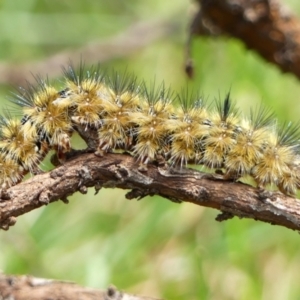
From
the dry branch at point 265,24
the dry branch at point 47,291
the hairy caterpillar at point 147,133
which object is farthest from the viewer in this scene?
the dry branch at point 265,24

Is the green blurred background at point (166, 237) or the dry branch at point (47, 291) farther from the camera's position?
the green blurred background at point (166, 237)

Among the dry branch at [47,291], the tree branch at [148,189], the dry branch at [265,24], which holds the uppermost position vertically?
the dry branch at [265,24]

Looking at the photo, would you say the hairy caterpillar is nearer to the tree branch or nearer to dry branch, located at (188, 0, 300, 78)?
the tree branch

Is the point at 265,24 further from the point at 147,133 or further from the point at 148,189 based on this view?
the point at 148,189

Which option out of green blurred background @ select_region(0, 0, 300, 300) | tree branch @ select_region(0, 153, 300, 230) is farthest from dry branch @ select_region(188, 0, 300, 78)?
tree branch @ select_region(0, 153, 300, 230)

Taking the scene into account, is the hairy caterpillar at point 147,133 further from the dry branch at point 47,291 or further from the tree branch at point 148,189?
the dry branch at point 47,291

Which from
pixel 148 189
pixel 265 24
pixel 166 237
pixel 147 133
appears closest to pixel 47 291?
pixel 148 189

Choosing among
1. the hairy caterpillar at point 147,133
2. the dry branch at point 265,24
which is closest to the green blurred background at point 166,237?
the dry branch at point 265,24
